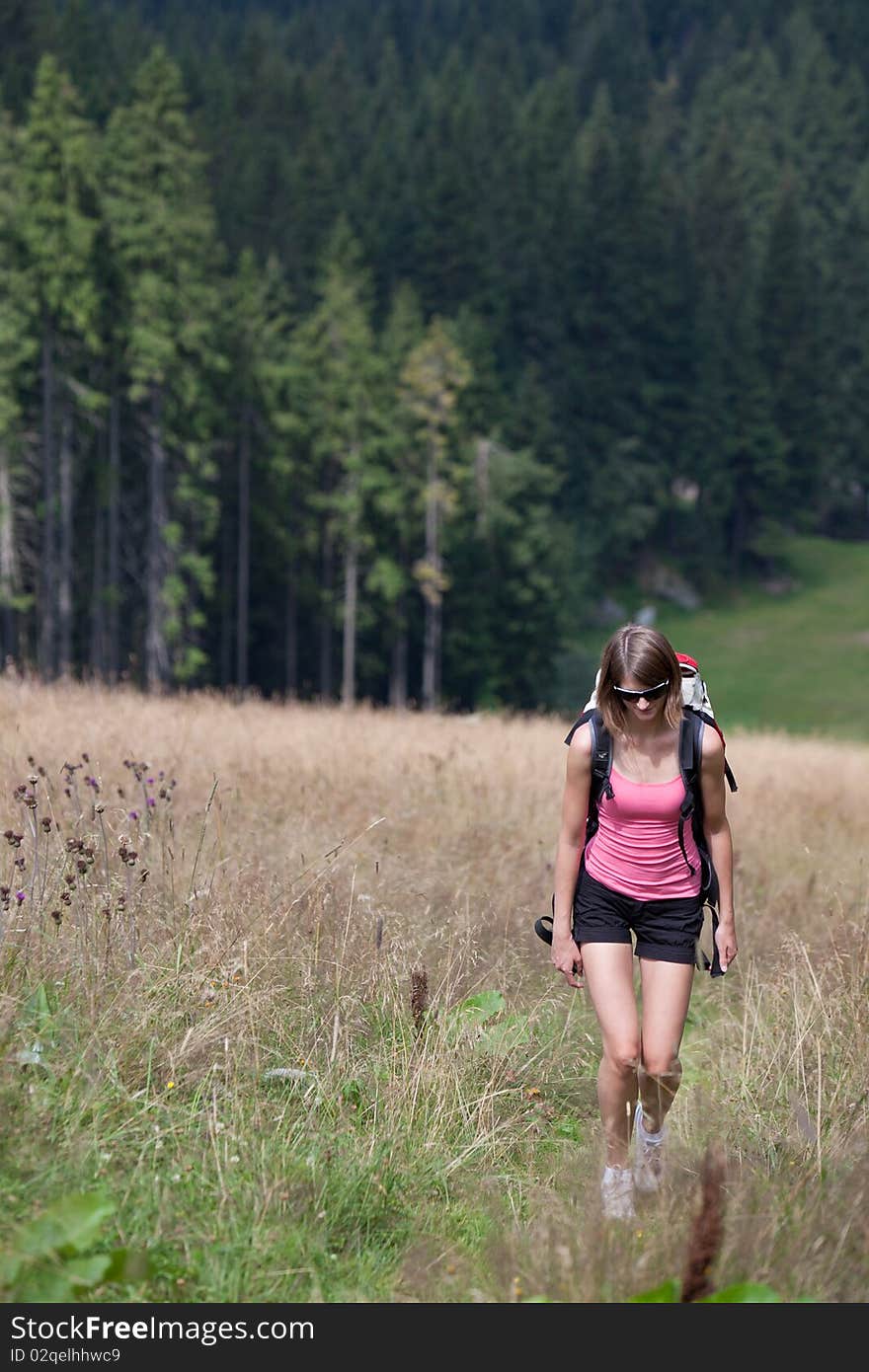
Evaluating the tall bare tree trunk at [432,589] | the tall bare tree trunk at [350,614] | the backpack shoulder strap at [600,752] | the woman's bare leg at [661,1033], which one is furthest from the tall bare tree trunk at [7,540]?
the woman's bare leg at [661,1033]

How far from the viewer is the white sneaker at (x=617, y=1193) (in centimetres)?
386

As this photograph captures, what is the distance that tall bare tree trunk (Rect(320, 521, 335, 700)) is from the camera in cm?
4075

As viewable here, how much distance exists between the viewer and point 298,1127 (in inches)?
174

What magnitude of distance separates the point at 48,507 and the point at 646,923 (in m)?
27.4

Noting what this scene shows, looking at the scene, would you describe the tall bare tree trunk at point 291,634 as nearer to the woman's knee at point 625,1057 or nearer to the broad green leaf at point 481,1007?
the broad green leaf at point 481,1007

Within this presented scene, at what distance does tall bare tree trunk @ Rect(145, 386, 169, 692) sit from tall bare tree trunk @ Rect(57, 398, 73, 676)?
180cm

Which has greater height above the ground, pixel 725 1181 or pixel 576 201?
pixel 576 201

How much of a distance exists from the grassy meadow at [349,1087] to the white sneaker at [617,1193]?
0.06 meters

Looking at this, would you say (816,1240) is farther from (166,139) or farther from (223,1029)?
(166,139)

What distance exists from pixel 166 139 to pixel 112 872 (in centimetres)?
2784

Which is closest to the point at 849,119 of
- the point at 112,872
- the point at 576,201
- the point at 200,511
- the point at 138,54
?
the point at 576,201

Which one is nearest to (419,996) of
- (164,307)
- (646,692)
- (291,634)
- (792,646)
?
(646,692)
